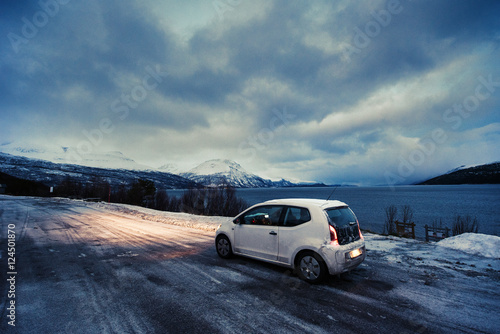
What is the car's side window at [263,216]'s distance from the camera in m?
5.58

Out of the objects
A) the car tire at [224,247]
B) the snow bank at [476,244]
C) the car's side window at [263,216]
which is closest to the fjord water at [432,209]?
the car's side window at [263,216]

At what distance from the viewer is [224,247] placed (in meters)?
6.61

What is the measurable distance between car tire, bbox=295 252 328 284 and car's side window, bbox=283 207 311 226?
70cm

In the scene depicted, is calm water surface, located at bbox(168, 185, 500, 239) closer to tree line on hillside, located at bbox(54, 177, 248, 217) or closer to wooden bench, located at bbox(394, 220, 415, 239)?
wooden bench, located at bbox(394, 220, 415, 239)

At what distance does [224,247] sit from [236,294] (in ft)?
7.64

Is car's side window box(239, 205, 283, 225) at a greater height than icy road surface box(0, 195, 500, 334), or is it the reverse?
car's side window box(239, 205, 283, 225)

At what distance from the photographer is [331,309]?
→ 150 inches

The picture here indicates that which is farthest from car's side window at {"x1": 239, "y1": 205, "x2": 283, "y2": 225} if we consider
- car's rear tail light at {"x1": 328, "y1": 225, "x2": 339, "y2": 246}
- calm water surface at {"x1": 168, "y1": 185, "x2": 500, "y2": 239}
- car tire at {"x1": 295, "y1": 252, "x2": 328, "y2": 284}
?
calm water surface at {"x1": 168, "y1": 185, "x2": 500, "y2": 239}

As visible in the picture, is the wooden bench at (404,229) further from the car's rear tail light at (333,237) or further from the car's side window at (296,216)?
the car's side window at (296,216)

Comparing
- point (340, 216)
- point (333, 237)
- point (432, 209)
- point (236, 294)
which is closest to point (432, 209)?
point (432, 209)

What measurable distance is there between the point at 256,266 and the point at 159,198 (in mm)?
49618

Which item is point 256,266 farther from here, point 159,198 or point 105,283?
point 159,198

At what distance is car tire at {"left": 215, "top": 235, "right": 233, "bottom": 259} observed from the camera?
6477mm

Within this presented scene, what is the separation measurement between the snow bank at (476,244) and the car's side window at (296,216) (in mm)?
6273
